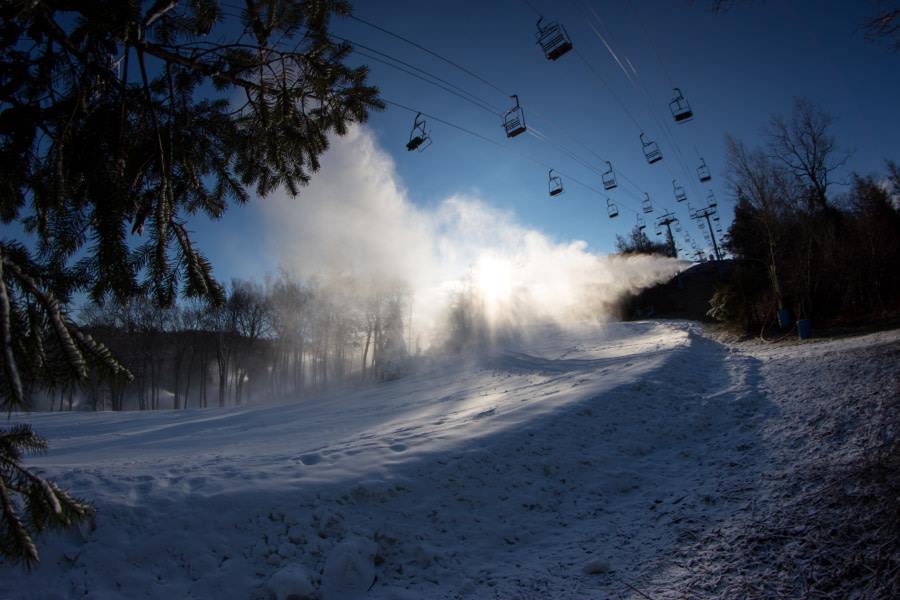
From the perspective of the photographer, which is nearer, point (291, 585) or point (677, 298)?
point (291, 585)

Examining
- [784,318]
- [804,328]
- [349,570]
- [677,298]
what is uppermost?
[677,298]

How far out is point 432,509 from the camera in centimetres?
482

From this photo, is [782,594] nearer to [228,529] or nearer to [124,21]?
[228,529]

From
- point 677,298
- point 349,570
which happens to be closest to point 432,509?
point 349,570

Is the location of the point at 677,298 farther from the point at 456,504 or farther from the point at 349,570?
the point at 349,570

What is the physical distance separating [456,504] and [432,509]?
330 millimetres

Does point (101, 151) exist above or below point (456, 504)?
above

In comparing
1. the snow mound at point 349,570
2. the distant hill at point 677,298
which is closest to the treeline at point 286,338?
the distant hill at point 677,298

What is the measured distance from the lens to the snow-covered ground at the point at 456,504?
3635mm

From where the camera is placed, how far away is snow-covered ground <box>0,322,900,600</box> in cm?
363

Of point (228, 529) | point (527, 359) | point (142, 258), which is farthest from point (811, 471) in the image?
point (527, 359)

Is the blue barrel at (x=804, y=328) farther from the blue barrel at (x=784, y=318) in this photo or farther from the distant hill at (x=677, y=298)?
the distant hill at (x=677, y=298)

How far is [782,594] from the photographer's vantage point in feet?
9.70

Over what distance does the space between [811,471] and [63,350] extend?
262 inches
